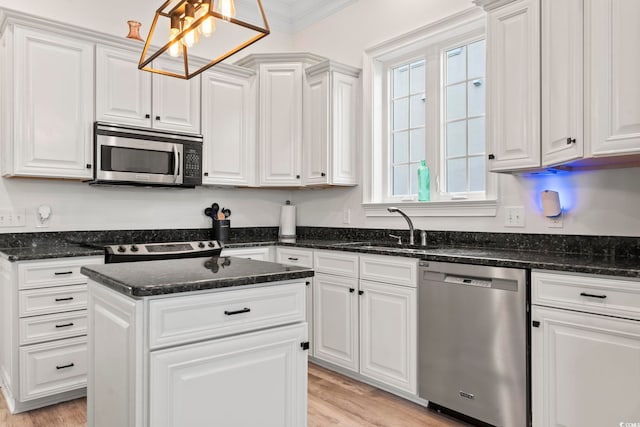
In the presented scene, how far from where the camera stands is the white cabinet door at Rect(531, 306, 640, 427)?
179 centimetres

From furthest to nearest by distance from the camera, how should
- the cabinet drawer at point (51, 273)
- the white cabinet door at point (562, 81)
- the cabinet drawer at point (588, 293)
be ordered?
the cabinet drawer at point (51, 273), the white cabinet door at point (562, 81), the cabinet drawer at point (588, 293)

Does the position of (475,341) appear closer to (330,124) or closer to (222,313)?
(222,313)

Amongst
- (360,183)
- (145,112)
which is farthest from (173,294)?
(360,183)

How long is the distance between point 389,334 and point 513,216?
106 cm

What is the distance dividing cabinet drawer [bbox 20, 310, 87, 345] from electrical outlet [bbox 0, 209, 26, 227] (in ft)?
2.64

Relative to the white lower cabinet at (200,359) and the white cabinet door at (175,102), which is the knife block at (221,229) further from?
the white lower cabinet at (200,359)

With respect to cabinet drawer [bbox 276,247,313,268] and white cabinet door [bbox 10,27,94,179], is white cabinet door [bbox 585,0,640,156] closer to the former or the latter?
cabinet drawer [bbox 276,247,313,268]

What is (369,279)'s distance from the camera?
9.43 ft

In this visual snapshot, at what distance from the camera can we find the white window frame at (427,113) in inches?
119

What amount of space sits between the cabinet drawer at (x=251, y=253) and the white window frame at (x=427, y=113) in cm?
90

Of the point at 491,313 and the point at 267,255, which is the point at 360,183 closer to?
the point at 267,255

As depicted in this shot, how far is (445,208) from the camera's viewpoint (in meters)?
3.12

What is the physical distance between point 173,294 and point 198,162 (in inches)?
90.7

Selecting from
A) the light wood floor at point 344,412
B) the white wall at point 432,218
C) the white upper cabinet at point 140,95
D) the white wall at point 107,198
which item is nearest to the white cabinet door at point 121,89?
the white upper cabinet at point 140,95
